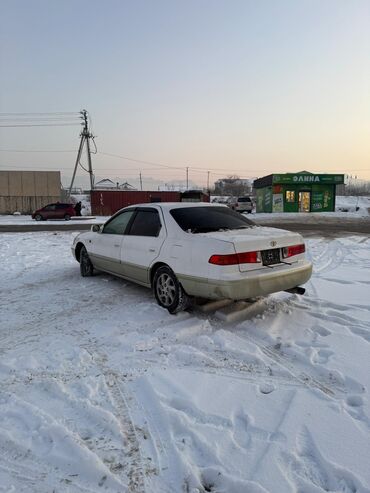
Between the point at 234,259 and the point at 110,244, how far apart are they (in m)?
2.95

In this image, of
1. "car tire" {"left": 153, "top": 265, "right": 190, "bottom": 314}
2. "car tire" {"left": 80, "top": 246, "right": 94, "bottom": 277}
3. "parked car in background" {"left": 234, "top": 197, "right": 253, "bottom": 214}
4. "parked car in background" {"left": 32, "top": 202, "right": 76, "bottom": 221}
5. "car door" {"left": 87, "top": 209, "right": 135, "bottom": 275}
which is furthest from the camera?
"parked car in background" {"left": 234, "top": 197, "right": 253, "bottom": 214}

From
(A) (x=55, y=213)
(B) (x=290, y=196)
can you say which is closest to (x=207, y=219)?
(A) (x=55, y=213)

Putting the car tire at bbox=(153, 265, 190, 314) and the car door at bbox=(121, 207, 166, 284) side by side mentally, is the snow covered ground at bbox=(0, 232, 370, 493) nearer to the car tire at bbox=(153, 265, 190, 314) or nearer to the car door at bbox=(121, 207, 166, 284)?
the car tire at bbox=(153, 265, 190, 314)

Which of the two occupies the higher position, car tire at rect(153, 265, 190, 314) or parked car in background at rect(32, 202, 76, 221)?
parked car in background at rect(32, 202, 76, 221)

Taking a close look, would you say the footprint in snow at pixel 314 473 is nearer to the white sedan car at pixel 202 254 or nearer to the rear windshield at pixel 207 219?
the white sedan car at pixel 202 254

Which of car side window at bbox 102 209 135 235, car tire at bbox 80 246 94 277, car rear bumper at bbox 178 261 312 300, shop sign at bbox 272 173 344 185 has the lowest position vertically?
car tire at bbox 80 246 94 277

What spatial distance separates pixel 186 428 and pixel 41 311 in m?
3.51

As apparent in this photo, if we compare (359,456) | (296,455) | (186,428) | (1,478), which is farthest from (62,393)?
(359,456)

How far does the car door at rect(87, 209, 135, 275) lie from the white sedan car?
0.09ft

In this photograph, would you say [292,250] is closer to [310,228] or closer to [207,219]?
[207,219]

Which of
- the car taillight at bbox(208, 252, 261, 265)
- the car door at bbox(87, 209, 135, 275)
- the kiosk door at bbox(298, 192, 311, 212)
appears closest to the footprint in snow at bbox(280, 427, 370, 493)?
the car taillight at bbox(208, 252, 261, 265)

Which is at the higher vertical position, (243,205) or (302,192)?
(302,192)

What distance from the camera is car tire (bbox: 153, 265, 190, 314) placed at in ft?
17.2

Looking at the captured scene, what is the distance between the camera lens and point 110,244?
22.7ft
